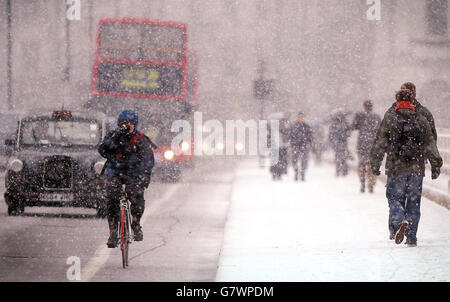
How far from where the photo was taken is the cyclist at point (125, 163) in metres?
10.3

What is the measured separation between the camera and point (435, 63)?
1820 inches

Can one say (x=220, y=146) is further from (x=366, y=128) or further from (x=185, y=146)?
(x=366, y=128)

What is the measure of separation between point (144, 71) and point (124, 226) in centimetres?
1696

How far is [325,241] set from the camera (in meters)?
12.0

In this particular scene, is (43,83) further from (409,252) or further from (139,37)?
(409,252)

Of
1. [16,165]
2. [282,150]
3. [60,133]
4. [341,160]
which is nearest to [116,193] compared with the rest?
[16,165]

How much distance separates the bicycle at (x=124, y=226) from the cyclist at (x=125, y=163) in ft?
0.32

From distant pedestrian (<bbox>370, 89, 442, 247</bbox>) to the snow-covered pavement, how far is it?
1.51ft

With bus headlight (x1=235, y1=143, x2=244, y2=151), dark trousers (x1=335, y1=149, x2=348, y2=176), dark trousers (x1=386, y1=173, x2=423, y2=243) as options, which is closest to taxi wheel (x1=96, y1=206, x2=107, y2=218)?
dark trousers (x1=386, y1=173, x2=423, y2=243)

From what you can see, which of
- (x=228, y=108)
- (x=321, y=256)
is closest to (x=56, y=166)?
(x=321, y=256)

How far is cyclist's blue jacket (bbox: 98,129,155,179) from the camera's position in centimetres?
1034

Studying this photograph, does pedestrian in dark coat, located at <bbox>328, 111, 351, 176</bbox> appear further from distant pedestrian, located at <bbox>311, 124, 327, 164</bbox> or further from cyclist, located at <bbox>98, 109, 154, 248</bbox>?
cyclist, located at <bbox>98, 109, 154, 248</bbox>

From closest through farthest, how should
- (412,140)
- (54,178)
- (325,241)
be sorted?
(412,140) → (325,241) → (54,178)

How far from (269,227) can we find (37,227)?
9.94ft
